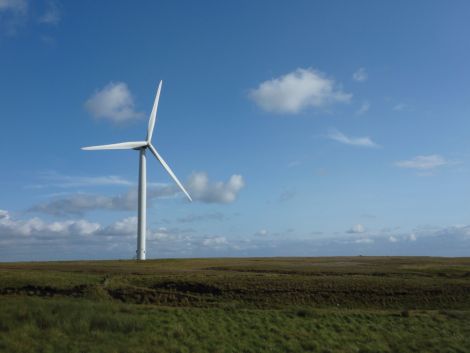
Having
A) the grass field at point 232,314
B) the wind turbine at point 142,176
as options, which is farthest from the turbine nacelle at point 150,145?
the grass field at point 232,314

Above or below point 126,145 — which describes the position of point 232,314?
below

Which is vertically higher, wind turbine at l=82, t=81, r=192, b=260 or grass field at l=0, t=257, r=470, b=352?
wind turbine at l=82, t=81, r=192, b=260

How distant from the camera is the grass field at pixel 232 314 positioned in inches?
911

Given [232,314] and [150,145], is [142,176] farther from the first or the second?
[232,314]

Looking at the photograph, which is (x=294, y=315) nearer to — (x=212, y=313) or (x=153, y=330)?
(x=212, y=313)

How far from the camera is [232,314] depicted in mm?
31969

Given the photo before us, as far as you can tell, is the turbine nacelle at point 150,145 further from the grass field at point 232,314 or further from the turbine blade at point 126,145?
the grass field at point 232,314

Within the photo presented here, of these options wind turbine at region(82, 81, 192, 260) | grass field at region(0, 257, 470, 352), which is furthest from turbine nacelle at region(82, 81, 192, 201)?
grass field at region(0, 257, 470, 352)

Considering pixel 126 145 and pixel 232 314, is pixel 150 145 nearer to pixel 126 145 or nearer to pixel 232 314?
pixel 126 145

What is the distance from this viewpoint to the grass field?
75.9 ft

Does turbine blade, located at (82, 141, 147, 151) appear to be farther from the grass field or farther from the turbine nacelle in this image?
the grass field

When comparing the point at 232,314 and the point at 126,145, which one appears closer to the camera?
the point at 232,314

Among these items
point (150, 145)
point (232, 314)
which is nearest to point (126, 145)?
point (150, 145)

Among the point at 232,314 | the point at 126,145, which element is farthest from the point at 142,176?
the point at 232,314
